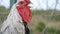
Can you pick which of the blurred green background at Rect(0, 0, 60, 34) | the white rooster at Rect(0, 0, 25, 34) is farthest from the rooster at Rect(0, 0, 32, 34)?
the blurred green background at Rect(0, 0, 60, 34)

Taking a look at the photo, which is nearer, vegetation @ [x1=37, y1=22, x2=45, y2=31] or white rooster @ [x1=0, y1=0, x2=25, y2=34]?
white rooster @ [x1=0, y1=0, x2=25, y2=34]

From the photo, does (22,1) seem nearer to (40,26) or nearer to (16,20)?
(16,20)

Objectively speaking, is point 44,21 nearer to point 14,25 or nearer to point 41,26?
point 41,26

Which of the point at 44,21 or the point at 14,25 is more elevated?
the point at 14,25

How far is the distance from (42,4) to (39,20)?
199 millimetres

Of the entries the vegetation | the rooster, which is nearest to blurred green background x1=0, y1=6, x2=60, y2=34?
the vegetation

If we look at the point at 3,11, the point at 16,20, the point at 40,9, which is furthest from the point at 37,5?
the point at 16,20

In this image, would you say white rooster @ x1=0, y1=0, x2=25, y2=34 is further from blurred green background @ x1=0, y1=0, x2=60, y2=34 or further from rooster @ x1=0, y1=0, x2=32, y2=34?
blurred green background @ x1=0, y1=0, x2=60, y2=34

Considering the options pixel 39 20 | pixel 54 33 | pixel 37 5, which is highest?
pixel 37 5

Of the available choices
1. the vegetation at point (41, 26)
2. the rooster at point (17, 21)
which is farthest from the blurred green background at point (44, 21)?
the rooster at point (17, 21)

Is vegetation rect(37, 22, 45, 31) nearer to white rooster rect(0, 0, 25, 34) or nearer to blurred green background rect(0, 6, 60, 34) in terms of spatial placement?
blurred green background rect(0, 6, 60, 34)

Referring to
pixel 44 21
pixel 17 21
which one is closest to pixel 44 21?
pixel 44 21

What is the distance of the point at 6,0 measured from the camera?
2.44 meters

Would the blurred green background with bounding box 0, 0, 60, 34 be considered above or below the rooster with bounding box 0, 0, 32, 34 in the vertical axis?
below
